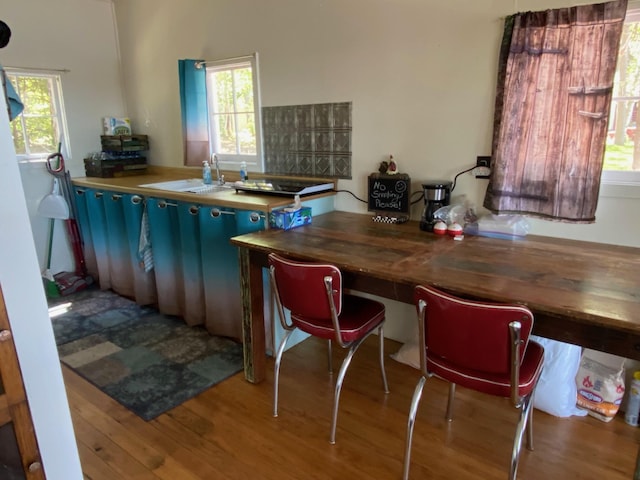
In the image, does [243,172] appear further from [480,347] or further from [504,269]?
[480,347]

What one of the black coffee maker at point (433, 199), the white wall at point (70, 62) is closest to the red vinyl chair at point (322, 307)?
the black coffee maker at point (433, 199)

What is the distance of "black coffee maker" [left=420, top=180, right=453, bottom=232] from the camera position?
2.28 m

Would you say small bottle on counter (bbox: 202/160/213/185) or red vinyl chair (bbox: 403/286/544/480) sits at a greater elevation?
small bottle on counter (bbox: 202/160/213/185)

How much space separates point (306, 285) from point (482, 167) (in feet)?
3.78

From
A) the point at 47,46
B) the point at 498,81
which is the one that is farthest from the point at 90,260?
the point at 498,81

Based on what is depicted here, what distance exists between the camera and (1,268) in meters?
0.97

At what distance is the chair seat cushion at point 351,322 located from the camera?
1.91 m

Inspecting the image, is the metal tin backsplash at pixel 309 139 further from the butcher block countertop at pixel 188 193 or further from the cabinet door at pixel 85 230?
the cabinet door at pixel 85 230

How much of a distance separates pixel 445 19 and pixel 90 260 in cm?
339

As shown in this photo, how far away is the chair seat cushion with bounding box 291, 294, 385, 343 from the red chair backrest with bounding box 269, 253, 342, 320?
57mm

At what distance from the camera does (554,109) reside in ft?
6.51

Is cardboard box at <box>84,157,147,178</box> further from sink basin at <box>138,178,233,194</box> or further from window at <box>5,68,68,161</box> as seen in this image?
sink basin at <box>138,178,233,194</box>

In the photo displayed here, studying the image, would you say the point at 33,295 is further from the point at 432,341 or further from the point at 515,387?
the point at 515,387

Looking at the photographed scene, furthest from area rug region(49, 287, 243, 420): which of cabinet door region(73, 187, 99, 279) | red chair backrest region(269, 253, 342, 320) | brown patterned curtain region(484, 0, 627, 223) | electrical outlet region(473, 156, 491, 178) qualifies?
brown patterned curtain region(484, 0, 627, 223)
